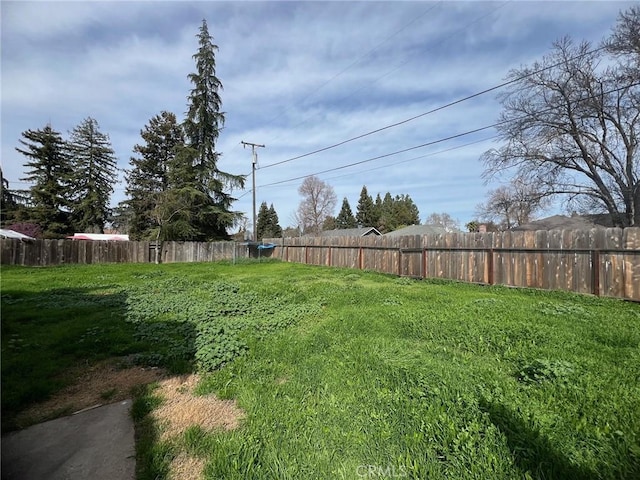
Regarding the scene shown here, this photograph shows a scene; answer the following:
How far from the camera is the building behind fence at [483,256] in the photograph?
21.3 feet

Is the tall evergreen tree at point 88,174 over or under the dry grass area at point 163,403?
over

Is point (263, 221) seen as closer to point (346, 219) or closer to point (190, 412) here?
point (346, 219)

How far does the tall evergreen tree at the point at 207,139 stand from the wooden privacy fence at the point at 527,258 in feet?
45.3

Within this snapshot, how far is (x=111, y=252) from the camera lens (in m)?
16.5

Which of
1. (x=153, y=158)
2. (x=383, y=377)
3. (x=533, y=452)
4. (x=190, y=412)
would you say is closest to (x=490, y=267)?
(x=383, y=377)

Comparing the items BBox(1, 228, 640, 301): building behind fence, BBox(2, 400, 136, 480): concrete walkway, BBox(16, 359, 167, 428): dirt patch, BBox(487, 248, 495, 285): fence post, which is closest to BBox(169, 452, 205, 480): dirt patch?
BBox(2, 400, 136, 480): concrete walkway

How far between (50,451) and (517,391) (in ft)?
10.8

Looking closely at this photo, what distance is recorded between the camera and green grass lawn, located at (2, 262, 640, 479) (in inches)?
72.0

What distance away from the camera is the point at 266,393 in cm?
269

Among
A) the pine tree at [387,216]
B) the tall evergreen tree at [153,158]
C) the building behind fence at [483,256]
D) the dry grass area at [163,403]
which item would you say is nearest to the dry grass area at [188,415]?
the dry grass area at [163,403]

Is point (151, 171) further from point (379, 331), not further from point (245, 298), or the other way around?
point (379, 331)

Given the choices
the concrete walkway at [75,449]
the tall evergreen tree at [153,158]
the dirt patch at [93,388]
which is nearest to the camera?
the concrete walkway at [75,449]

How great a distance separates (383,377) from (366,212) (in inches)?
2093

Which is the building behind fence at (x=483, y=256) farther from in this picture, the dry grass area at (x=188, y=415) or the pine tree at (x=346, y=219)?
the pine tree at (x=346, y=219)
